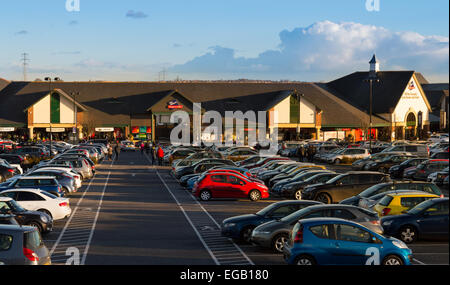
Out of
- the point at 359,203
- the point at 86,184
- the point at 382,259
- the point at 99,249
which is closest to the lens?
the point at 382,259

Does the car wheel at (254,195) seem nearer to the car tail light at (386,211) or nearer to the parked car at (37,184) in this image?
the parked car at (37,184)

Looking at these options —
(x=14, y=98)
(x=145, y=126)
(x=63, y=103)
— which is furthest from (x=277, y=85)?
(x=14, y=98)

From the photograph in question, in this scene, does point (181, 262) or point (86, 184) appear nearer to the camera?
point (181, 262)

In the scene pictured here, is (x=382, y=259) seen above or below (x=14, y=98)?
below

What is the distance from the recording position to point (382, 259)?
51.1 feet

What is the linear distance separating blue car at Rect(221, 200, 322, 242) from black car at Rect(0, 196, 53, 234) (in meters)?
5.98

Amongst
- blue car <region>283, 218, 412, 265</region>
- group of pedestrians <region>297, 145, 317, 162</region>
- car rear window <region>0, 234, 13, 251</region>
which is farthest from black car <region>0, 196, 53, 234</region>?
group of pedestrians <region>297, 145, 317, 162</region>

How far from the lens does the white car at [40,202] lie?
24.2 m

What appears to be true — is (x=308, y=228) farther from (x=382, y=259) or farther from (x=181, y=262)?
(x=181, y=262)

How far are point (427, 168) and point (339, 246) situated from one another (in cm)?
2610

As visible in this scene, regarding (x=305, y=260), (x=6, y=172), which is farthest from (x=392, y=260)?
(x=6, y=172)

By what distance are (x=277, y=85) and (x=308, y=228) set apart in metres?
88.8

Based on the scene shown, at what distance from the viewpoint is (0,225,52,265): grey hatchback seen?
13656 millimetres
